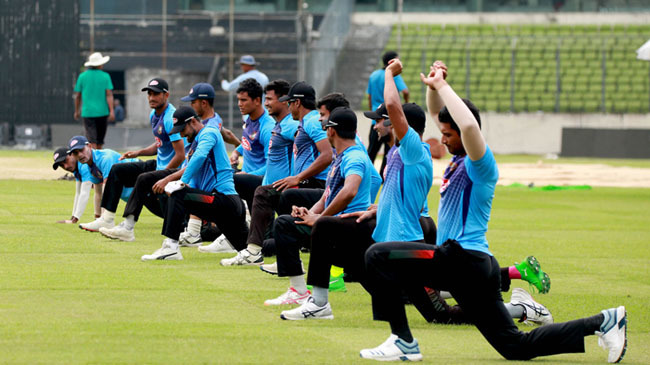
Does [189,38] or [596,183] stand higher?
[189,38]

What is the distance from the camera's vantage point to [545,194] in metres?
21.3

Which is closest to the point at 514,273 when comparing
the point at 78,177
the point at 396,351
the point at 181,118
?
the point at 396,351

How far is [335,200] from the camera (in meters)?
8.24

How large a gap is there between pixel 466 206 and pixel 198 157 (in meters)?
4.77

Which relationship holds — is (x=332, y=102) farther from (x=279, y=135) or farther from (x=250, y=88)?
(x=250, y=88)

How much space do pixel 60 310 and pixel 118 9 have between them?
34.5 metres

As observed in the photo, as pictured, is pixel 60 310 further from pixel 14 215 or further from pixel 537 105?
pixel 537 105

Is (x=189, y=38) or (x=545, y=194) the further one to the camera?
(x=189, y=38)

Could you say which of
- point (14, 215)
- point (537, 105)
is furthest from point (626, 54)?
point (14, 215)

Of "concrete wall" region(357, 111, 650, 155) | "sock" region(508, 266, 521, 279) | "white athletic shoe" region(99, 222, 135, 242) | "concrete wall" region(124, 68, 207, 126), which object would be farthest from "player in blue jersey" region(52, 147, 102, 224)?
"concrete wall" region(124, 68, 207, 126)

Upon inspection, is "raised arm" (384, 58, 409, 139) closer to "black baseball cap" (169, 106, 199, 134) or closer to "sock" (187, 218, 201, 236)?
"black baseball cap" (169, 106, 199, 134)

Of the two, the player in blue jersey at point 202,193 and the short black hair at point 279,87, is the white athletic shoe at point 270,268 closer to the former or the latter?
the player in blue jersey at point 202,193

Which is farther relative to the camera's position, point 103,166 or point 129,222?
point 103,166

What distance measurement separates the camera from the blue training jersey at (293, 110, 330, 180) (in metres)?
10.4
